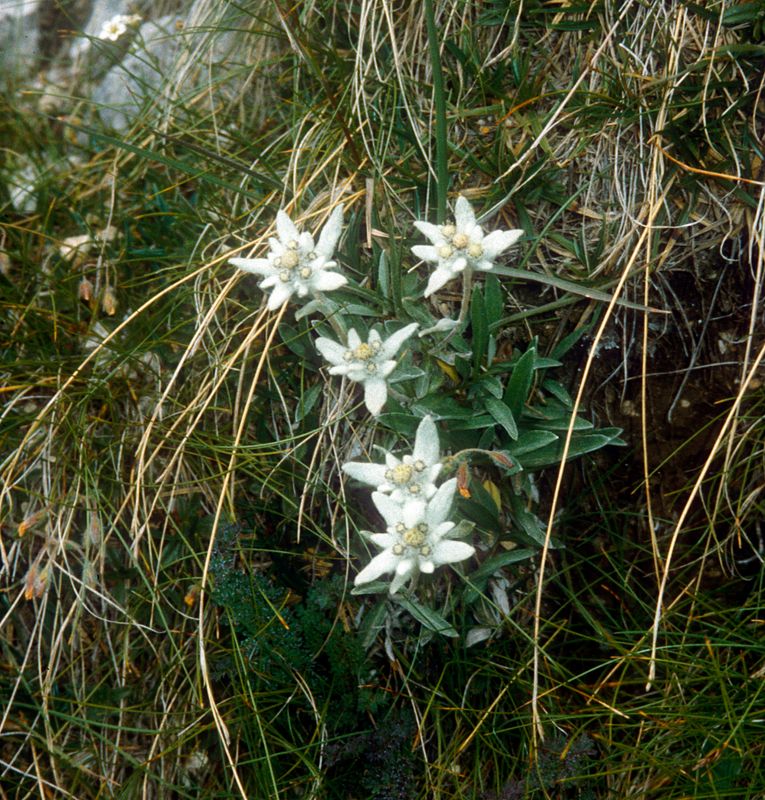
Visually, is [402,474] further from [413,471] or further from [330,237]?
[330,237]

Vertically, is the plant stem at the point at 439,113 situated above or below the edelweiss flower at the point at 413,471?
above

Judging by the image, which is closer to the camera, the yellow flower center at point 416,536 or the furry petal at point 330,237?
the yellow flower center at point 416,536

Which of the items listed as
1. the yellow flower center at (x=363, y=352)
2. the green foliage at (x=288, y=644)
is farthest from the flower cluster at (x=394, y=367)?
the green foliage at (x=288, y=644)

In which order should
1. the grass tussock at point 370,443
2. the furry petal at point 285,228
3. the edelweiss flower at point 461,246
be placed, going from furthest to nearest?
the grass tussock at point 370,443 → the furry petal at point 285,228 → the edelweiss flower at point 461,246

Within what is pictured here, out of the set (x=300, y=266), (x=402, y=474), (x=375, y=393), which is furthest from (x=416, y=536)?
(x=300, y=266)

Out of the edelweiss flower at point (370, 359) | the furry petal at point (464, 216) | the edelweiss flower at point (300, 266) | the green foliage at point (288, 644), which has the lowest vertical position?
the green foliage at point (288, 644)

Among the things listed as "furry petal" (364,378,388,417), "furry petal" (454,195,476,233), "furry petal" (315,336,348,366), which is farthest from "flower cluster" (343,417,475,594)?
"furry petal" (454,195,476,233)

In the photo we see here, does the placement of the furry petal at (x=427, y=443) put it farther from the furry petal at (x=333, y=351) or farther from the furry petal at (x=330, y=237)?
the furry petal at (x=330, y=237)

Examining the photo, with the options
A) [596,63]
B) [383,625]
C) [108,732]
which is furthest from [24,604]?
[596,63]
